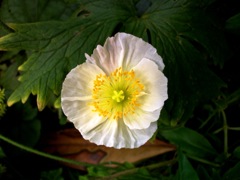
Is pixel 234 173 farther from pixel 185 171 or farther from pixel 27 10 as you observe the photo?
pixel 27 10

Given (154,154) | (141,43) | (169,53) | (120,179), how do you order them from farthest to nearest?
(154,154)
(120,179)
(169,53)
(141,43)

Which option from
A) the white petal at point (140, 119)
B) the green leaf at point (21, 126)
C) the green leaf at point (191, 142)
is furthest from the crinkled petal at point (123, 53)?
the green leaf at point (21, 126)

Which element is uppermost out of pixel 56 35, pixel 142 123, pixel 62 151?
pixel 56 35

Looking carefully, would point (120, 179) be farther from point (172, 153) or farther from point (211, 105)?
point (211, 105)

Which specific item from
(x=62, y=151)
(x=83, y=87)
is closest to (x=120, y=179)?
(x=62, y=151)

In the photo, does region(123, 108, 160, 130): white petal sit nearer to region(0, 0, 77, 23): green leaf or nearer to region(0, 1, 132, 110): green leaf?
region(0, 1, 132, 110): green leaf

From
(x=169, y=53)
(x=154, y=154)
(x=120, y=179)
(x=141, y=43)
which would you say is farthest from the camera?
(x=154, y=154)

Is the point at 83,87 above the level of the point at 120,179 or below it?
above
